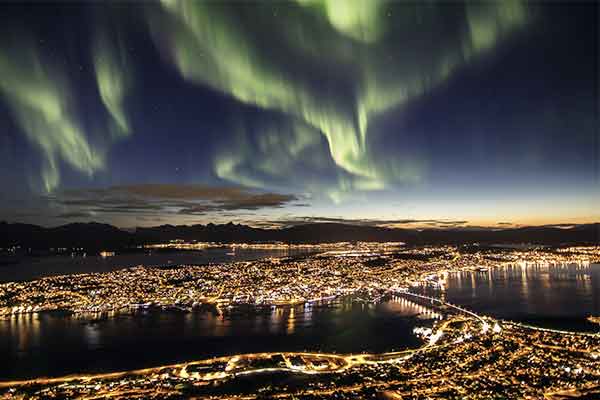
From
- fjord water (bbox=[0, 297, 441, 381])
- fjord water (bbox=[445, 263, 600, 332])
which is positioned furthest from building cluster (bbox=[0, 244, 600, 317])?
fjord water (bbox=[445, 263, 600, 332])

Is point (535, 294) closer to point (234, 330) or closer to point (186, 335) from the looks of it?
point (234, 330)

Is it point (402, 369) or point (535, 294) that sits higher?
point (402, 369)

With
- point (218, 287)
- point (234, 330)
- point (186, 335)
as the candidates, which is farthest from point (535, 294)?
point (186, 335)

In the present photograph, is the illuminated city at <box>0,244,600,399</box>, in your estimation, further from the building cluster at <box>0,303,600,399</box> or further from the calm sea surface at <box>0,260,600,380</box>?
the calm sea surface at <box>0,260,600,380</box>

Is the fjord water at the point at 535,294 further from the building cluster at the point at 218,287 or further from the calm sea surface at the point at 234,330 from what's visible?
the building cluster at the point at 218,287

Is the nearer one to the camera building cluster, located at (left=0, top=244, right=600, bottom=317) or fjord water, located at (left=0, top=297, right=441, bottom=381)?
fjord water, located at (left=0, top=297, right=441, bottom=381)

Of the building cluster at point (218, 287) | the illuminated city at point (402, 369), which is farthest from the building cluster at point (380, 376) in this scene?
the building cluster at point (218, 287)
